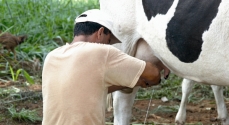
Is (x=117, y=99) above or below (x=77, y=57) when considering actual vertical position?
below

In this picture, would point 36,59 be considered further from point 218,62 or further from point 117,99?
point 218,62

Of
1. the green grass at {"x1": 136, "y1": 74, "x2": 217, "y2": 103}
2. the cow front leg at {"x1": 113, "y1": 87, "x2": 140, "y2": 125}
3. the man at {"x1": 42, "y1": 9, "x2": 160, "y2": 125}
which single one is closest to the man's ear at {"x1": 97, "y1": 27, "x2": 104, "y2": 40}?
the man at {"x1": 42, "y1": 9, "x2": 160, "y2": 125}

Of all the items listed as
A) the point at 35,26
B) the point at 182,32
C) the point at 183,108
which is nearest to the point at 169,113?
the point at 183,108

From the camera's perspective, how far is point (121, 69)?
317cm

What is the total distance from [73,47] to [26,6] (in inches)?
250

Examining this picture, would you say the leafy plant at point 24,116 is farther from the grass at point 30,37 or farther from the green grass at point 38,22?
the green grass at point 38,22

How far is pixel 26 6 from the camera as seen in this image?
30.7 feet

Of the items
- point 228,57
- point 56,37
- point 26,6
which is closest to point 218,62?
point 228,57

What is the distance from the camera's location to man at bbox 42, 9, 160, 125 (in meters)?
3.16

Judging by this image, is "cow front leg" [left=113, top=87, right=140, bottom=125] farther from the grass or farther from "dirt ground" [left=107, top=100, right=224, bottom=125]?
the grass

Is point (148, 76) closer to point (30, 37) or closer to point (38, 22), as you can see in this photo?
point (30, 37)

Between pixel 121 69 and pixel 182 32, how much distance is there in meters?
1.24

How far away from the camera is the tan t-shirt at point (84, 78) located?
3.16 metres

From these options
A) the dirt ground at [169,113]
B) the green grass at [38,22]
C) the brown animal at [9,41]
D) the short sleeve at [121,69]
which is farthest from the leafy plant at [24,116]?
the short sleeve at [121,69]
